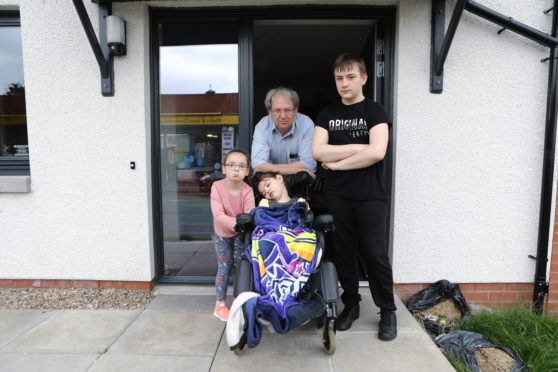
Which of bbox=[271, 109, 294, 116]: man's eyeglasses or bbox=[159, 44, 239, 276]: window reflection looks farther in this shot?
bbox=[159, 44, 239, 276]: window reflection

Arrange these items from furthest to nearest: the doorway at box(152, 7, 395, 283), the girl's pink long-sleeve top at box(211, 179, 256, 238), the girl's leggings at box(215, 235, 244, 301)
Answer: the doorway at box(152, 7, 395, 283)
the girl's leggings at box(215, 235, 244, 301)
the girl's pink long-sleeve top at box(211, 179, 256, 238)

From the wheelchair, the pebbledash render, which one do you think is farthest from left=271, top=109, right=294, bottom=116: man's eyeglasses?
the wheelchair

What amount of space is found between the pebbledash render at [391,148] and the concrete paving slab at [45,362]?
915 millimetres

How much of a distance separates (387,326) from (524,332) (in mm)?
1112

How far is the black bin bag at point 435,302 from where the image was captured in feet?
8.90

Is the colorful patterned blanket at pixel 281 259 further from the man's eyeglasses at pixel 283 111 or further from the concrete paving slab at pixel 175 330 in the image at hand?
the man's eyeglasses at pixel 283 111

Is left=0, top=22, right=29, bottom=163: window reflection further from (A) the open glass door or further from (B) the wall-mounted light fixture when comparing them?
(A) the open glass door

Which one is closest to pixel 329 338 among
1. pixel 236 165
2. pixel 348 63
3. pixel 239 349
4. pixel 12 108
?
pixel 239 349

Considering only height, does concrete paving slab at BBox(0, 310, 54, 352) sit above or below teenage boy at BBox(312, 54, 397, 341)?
below

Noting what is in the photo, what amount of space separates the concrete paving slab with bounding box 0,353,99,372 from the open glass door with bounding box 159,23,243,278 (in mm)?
1203

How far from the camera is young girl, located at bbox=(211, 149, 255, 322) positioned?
2473 millimetres

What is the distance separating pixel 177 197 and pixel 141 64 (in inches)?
48.8

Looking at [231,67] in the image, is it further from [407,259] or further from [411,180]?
[407,259]

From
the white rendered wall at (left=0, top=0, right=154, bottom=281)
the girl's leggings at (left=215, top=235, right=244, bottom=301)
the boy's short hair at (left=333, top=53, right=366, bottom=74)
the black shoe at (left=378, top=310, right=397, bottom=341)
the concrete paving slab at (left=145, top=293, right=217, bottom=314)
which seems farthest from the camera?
the white rendered wall at (left=0, top=0, right=154, bottom=281)
